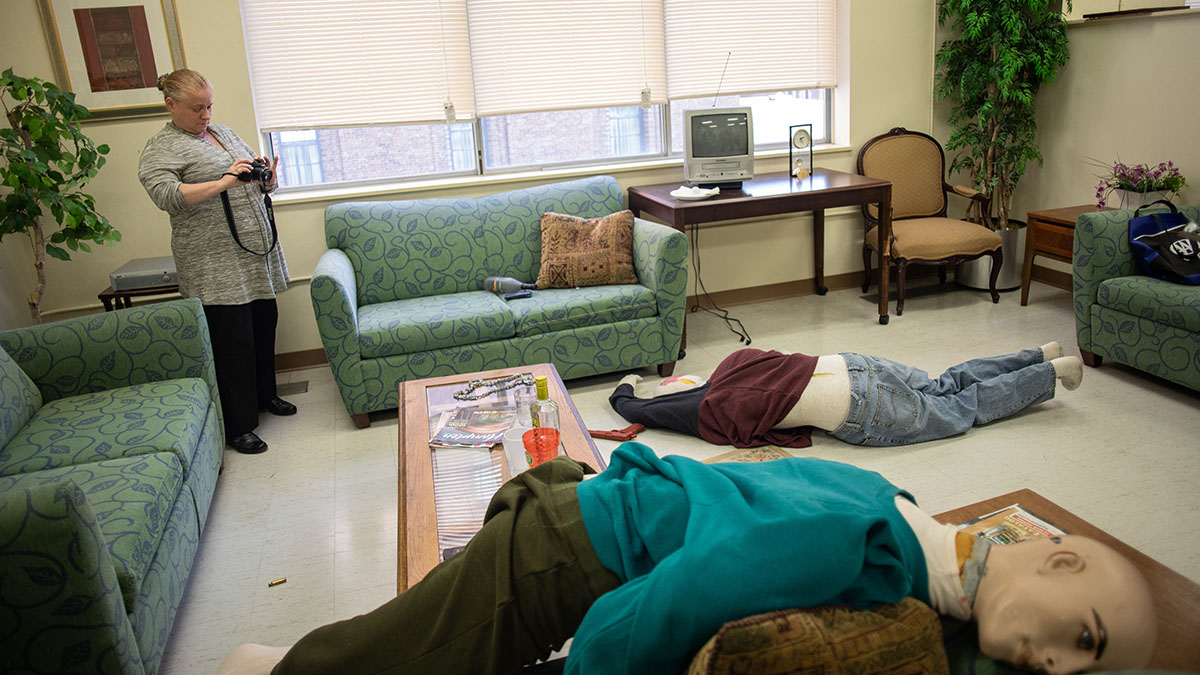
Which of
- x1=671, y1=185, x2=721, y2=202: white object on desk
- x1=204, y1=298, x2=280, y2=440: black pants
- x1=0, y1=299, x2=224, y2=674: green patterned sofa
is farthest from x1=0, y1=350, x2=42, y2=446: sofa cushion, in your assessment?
x1=671, y1=185, x2=721, y2=202: white object on desk

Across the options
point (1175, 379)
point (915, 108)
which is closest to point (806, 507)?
point (1175, 379)

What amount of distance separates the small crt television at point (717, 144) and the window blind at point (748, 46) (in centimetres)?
39

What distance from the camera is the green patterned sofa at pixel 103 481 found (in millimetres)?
1572

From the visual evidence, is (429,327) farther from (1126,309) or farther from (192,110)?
(1126,309)

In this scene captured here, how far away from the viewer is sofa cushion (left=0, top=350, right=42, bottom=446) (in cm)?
242

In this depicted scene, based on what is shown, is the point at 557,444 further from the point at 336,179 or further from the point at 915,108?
the point at 915,108

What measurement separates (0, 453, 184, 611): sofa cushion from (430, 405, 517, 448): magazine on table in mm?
701

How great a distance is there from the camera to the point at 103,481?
2119 mm

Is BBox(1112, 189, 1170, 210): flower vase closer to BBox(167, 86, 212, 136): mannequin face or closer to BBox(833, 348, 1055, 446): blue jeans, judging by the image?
BBox(833, 348, 1055, 446): blue jeans

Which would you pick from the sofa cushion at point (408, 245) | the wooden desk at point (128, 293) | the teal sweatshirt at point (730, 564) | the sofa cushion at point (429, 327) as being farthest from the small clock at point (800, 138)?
the teal sweatshirt at point (730, 564)

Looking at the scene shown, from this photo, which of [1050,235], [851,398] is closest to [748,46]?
[1050,235]

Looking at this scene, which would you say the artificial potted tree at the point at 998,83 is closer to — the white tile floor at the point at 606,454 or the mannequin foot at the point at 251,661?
the white tile floor at the point at 606,454

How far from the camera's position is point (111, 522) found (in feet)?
6.32

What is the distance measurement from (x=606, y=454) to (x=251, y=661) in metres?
1.50
